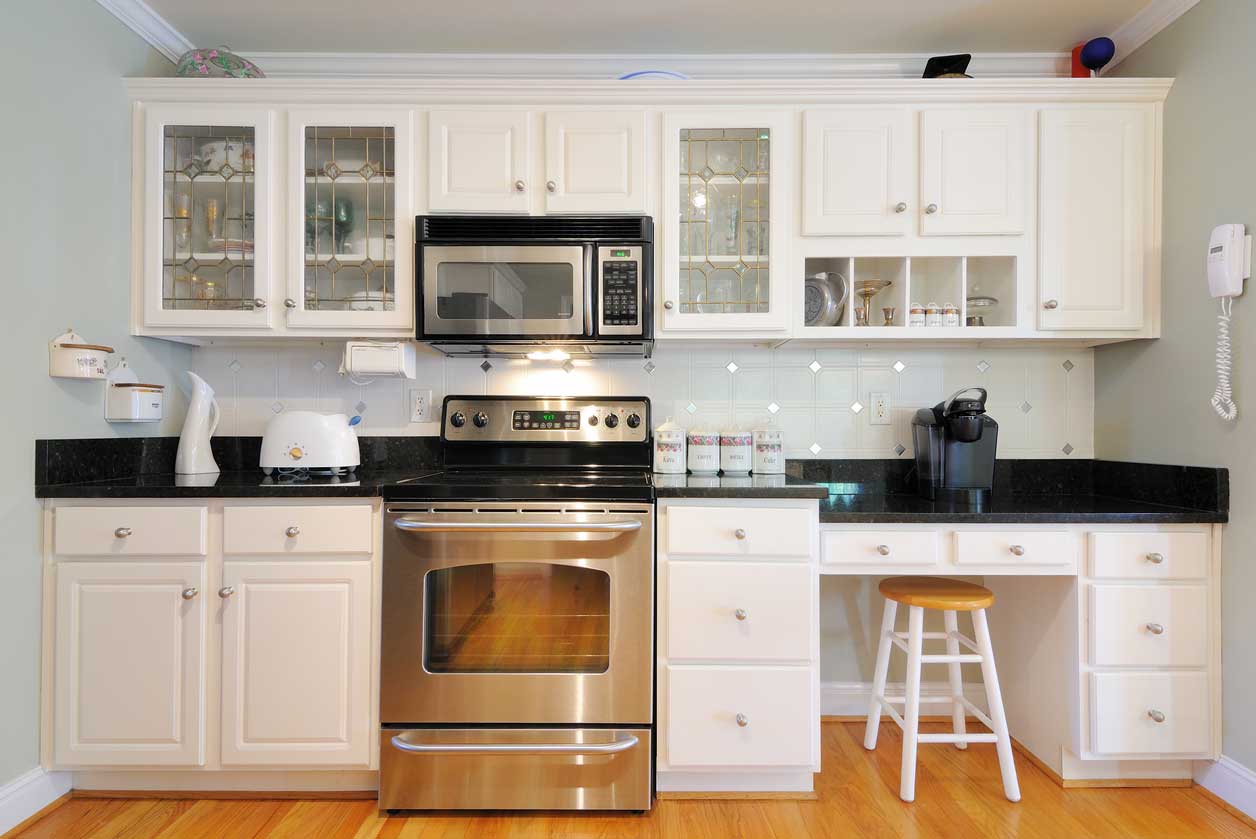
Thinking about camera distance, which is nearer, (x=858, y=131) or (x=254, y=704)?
(x=254, y=704)

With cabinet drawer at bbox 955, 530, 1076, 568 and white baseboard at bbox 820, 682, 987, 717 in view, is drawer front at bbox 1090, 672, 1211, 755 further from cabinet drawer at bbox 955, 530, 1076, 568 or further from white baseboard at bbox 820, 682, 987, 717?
white baseboard at bbox 820, 682, 987, 717

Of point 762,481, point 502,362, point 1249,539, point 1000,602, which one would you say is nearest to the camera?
point 1249,539

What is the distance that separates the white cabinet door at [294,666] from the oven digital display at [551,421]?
0.81m

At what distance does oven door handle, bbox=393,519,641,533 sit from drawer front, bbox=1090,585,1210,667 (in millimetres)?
1422

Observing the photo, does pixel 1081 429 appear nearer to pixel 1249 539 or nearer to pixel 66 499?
pixel 1249 539

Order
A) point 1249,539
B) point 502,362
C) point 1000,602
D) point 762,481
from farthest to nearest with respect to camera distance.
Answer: point 502,362, point 1000,602, point 762,481, point 1249,539

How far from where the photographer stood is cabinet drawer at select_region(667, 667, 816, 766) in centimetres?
183

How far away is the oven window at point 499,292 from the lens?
2096mm

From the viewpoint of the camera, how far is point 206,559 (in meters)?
1.82

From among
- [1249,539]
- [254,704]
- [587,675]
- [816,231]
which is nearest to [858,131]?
[816,231]

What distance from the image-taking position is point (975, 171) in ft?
6.88

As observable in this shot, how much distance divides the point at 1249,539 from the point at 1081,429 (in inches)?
27.7

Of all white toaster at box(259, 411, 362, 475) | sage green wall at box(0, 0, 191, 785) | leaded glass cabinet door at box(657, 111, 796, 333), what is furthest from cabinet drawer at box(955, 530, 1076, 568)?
sage green wall at box(0, 0, 191, 785)

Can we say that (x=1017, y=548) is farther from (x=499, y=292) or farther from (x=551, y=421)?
(x=499, y=292)
